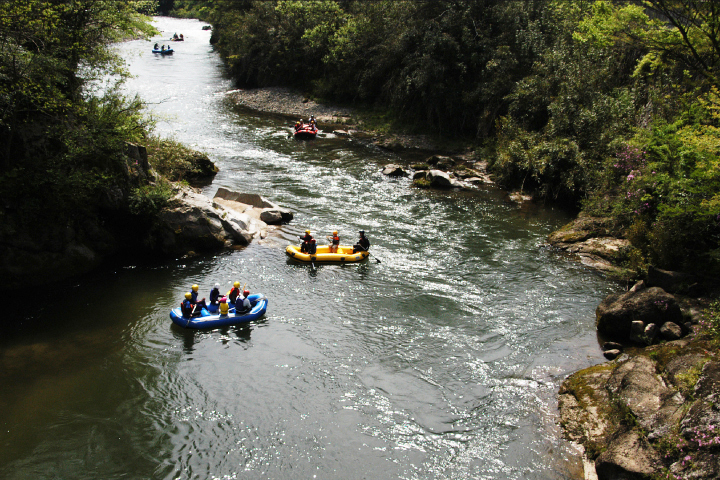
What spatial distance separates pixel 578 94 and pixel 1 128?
72.3 ft

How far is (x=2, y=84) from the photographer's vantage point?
11.7 meters

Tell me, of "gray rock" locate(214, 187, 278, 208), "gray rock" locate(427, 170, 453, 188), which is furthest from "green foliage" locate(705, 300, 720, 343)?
"gray rock" locate(214, 187, 278, 208)

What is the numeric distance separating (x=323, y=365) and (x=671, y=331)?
779 centimetres

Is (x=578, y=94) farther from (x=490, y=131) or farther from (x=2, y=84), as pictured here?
(x=2, y=84)

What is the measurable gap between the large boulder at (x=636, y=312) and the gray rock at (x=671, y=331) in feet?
0.78

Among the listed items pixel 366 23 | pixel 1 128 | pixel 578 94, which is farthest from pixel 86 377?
pixel 366 23

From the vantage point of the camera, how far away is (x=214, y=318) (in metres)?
12.0

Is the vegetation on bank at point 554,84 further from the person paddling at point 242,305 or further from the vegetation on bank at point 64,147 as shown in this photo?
the vegetation on bank at point 64,147

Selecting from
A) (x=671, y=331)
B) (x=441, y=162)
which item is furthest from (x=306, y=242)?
(x=441, y=162)

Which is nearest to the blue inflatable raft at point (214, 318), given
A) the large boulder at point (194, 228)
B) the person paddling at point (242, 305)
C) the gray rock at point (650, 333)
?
the person paddling at point (242, 305)

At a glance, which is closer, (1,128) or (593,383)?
(593,383)

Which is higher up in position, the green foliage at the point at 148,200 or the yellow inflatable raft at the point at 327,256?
the green foliage at the point at 148,200

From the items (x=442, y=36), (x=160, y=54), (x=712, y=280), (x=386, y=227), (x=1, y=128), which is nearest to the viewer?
(x=712, y=280)

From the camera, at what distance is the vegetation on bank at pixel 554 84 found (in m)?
12.4
